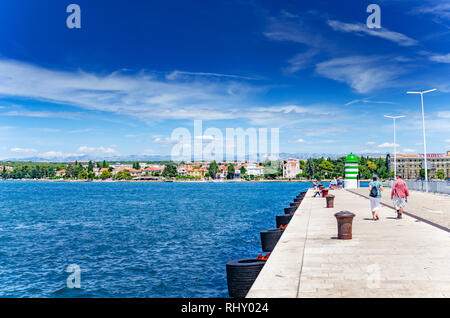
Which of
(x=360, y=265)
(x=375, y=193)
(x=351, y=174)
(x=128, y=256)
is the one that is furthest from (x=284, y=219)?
(x=351, y=174)

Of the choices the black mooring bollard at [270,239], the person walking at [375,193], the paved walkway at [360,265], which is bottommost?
the black mooring bollard at [270,239]

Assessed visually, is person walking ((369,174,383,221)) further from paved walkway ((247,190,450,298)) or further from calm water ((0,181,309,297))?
calm water ((0,181,309,297))

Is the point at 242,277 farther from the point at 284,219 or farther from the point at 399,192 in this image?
the point at 284,219

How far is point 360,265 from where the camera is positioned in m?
9.33

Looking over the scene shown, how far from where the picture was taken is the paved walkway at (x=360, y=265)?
7.42m

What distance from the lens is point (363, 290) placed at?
290 inches

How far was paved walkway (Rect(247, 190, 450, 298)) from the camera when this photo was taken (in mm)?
7418

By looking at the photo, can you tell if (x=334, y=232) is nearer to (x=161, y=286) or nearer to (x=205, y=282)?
(x=205, y=282)

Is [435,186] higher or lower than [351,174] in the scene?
lower

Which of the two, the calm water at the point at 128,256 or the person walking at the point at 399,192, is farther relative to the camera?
the person walking at the point at 399,192

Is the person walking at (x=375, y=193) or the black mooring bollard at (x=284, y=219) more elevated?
the person walking at (x=375, y=193)

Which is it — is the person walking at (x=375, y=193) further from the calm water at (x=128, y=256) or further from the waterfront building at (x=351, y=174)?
the waterfront building at (x=351, y=174)

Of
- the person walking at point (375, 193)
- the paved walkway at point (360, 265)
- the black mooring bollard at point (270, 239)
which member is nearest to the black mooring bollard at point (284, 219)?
the person walking at point (375, 193)
